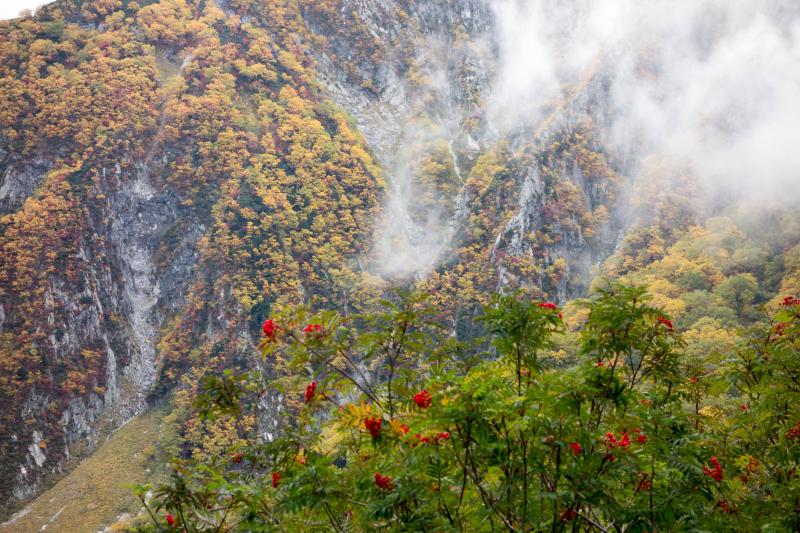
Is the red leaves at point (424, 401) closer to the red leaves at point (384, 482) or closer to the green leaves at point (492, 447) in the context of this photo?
the green leaves at point (492, 447)

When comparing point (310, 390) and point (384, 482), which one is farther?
point (310, 390)

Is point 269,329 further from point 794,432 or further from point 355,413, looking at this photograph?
point 794,432

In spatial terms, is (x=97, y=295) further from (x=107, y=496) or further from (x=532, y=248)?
(x=532, y=248)

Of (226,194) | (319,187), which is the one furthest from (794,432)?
(319,187)

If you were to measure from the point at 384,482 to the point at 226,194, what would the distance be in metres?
67.6

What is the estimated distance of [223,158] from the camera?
239 feet

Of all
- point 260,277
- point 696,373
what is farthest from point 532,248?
point 696,373

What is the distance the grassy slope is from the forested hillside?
6.13 ft

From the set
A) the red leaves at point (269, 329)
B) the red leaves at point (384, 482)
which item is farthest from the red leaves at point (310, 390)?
the red leaves at point (384, 482)

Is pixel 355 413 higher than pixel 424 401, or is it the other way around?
pixel 424 401

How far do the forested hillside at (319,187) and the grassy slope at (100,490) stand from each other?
73.5 inches

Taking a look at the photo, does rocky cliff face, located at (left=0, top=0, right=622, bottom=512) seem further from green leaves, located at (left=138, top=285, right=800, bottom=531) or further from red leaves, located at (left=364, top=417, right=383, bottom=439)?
red leaves, located at (left=364, top=417, right=383, bottom=439)

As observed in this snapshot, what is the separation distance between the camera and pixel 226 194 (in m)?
70.1

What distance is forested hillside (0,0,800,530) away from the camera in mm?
56406
